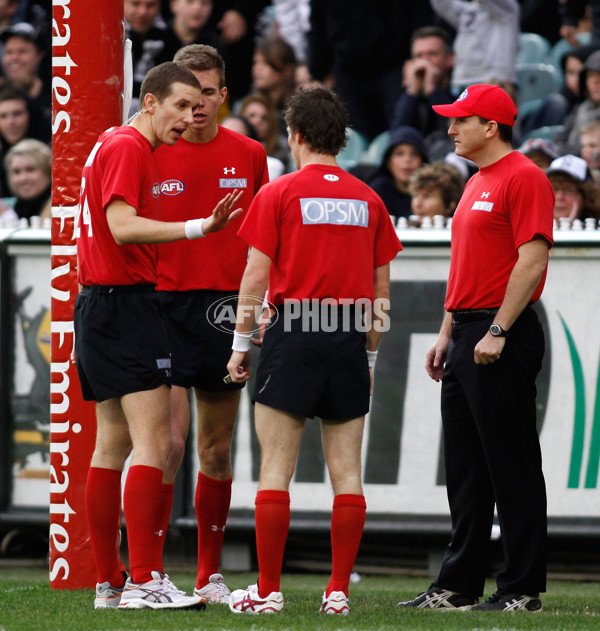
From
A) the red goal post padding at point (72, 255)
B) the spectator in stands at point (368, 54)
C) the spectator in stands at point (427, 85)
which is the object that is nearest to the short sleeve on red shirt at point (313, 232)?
the red goal post padding at point (72, 255)

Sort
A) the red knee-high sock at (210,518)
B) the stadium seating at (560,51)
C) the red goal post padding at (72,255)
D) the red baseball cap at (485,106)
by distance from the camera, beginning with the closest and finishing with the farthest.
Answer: the red baseball cap at (485,106) < the red knee-high sock at (210,518) < the red goal post padding at (72,255) < the stadium seating at (560,51)

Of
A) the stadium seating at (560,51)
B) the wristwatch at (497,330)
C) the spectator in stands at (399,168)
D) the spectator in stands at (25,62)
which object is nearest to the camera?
the wristwatch at (497,330)

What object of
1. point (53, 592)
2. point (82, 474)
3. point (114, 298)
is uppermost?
point (114, 298)

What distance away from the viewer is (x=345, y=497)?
16.5ft

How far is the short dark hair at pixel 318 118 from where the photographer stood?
5051 millimetres

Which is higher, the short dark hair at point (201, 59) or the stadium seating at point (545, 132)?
the stadium seating at point (545, 132)

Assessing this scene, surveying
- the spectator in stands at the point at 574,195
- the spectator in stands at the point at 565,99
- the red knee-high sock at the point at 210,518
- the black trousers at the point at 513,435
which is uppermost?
the spectator in stands at the point at 565,99

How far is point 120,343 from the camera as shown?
5004 mm

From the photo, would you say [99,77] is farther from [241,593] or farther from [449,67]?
[449,67]

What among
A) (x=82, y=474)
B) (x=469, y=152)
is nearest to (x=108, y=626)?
(x=82, y=474)

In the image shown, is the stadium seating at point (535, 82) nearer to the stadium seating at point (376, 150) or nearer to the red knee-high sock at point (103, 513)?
the stadium seating at point (376, 150)

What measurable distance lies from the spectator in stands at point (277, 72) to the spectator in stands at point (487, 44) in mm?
1727

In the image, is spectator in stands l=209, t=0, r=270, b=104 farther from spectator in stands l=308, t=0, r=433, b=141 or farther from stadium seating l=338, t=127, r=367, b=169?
stadium seating l=338, t=127, r=367, b=169

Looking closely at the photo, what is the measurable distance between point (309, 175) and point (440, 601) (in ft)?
6.35
